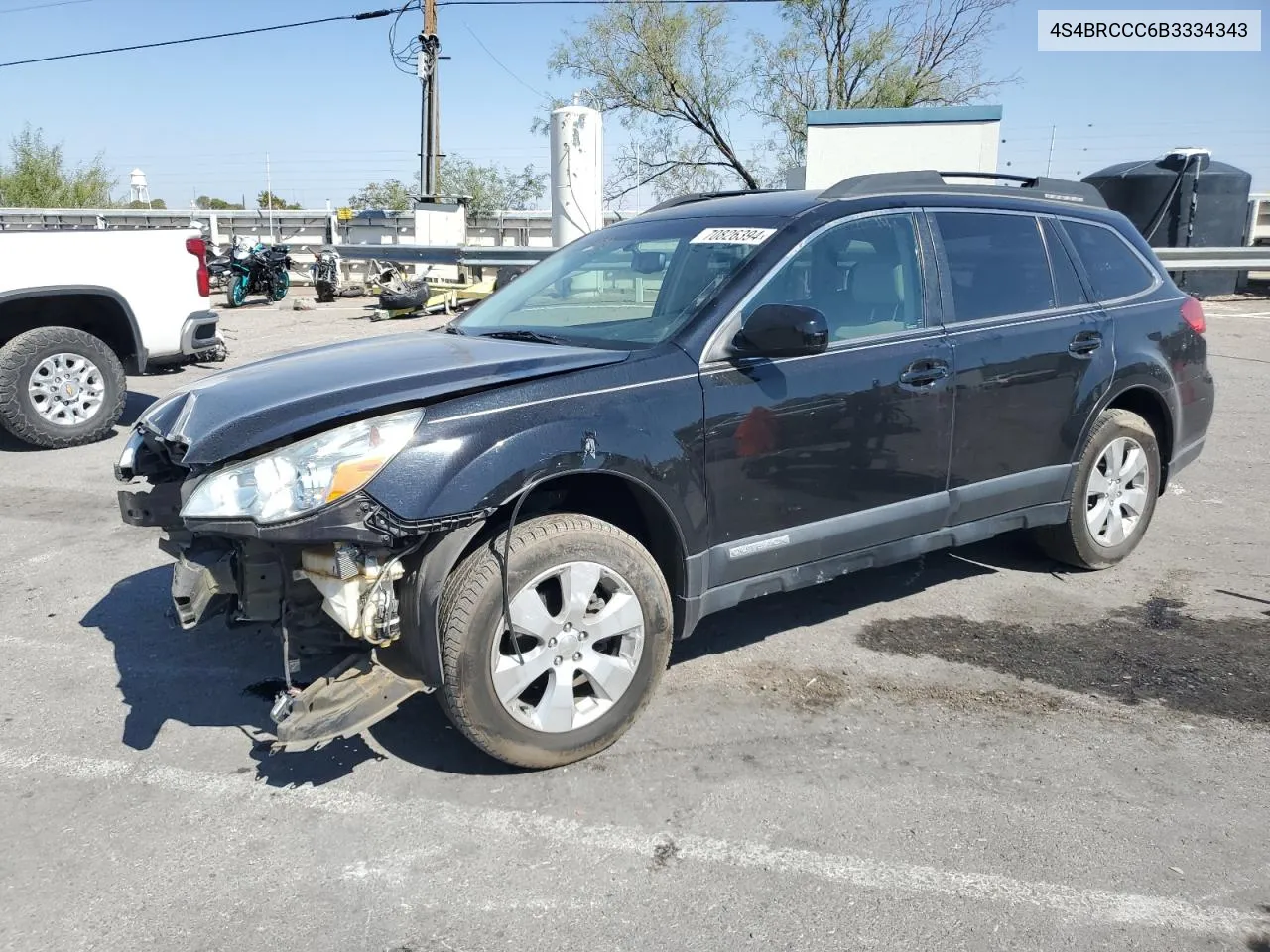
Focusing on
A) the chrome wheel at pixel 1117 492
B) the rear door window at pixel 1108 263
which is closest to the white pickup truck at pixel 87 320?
the rear door window at pixel 1108 263

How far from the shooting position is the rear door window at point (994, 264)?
4.38m

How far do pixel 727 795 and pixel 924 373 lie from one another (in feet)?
6.18

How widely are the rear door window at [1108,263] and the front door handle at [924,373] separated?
51.1 inches

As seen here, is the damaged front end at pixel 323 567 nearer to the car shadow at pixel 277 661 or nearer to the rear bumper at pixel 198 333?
the car shadow at pixel 277 661

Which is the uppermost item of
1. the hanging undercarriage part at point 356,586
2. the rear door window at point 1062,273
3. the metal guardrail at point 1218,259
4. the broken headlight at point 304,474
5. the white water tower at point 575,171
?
the white water tower at point 575,171

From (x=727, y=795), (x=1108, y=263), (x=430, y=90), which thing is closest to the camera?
(x=727, y=795)

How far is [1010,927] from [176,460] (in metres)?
2.81

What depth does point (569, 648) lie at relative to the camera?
3299 mm

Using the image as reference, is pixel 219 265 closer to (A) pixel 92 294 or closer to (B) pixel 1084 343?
(A) pixel 92 294

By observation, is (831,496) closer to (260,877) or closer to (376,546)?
(376,546)

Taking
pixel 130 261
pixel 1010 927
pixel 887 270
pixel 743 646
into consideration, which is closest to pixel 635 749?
pixel 743 646

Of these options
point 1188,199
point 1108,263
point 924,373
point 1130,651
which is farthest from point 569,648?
point 1188,199

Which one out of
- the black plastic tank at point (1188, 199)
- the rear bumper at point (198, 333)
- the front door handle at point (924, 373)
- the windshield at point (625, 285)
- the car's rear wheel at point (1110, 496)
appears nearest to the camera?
the windshield at point (625, 285)

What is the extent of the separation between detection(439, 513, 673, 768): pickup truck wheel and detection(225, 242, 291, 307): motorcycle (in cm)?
1677
